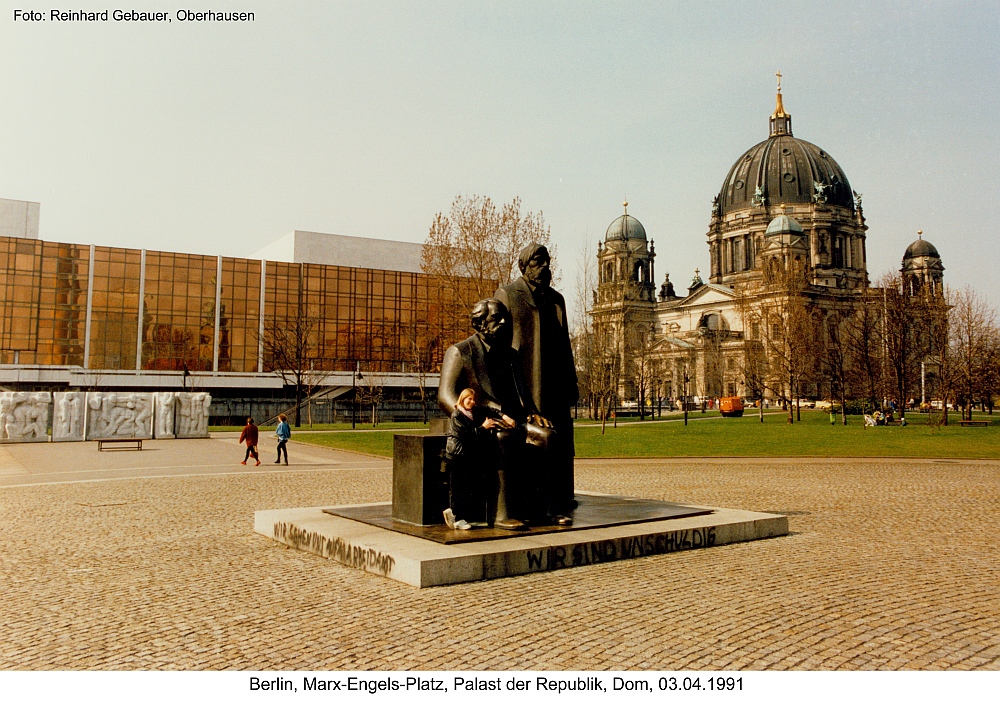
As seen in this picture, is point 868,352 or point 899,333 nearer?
point 899,333

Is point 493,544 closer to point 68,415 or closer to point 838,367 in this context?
point 68,415

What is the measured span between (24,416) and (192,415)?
6990 mm

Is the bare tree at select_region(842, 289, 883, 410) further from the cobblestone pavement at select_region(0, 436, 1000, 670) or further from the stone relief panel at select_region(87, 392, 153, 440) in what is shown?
the stone relief panel at select_region(87, 392, 153, 440)

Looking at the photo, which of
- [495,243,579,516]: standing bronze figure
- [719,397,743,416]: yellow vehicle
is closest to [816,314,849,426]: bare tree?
[719,397,743,416]: yellow vehicle

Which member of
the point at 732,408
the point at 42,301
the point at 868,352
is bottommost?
the point at 732,408

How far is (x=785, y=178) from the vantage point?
115938mm

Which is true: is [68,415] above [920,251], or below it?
below

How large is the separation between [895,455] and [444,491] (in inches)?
882

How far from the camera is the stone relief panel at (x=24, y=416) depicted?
1364 inches

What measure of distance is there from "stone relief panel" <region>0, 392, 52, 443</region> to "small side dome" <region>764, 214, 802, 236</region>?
94.2 m

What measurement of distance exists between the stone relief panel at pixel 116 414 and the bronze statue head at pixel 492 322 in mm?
32744

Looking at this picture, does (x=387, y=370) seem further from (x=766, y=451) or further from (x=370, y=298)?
(x=766, y=451)

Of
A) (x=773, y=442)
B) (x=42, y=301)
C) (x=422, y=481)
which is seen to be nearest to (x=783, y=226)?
(x=773, y=442)

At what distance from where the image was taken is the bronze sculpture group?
26.4 ft
